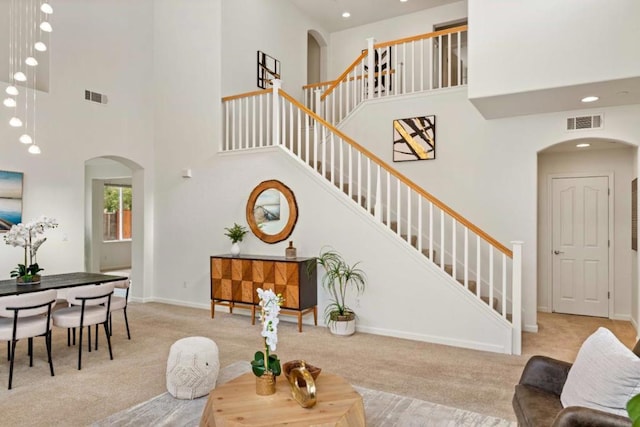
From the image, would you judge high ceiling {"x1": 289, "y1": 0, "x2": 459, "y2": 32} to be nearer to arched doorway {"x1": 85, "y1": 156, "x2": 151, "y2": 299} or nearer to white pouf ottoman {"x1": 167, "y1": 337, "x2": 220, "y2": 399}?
arched doorway {"x1": 85, "y1": 156, "x2": 151, "y2": 299}

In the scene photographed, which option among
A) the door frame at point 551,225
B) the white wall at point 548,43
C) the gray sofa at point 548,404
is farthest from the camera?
the door frame at point 551,225

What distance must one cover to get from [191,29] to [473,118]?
4.86m

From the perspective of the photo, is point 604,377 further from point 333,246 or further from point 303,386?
point 333,246

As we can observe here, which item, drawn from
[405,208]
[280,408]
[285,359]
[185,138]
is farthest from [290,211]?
[280,408]

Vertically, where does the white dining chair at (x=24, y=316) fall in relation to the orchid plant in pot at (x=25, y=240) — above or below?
below

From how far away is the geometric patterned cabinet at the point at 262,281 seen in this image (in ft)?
17.3

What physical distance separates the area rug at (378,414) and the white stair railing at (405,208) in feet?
5.71

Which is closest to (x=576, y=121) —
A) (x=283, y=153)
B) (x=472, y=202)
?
(x=472, y=202)

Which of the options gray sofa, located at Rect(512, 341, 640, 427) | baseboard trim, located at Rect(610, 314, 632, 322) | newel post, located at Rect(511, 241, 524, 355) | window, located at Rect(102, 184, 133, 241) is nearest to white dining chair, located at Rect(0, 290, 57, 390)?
gray sofa, located at Rect(512, 341, 640, 427)

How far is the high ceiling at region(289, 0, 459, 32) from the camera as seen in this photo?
26.5 ft

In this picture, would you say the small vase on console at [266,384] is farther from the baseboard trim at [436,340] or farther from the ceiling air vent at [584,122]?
the ceiling air vent at [584,122]

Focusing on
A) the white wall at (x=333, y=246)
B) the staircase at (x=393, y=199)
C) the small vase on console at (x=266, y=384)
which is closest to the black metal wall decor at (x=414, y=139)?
the staircase at (x=393, y=199)

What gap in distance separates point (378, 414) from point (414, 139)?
4.16 metres

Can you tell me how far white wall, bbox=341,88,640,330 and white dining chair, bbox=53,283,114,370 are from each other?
425 cm
